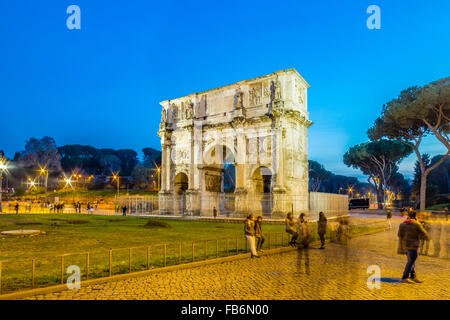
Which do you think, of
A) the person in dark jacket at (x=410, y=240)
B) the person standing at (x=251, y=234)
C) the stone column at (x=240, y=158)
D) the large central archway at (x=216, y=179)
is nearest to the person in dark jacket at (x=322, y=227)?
the person standing at (x=251, y=234)

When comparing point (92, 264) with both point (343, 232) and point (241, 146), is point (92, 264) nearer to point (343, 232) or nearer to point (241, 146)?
point (343, 232)

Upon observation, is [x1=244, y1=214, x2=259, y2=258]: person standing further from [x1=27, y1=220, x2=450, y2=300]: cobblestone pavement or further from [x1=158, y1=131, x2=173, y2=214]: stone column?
[x1=158, y1=131, x2=173, y2=214]: stone column

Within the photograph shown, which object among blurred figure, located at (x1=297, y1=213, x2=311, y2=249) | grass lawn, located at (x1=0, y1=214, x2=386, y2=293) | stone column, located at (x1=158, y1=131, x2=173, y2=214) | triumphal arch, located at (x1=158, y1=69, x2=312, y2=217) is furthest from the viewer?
stone column, located at (x1=158, y1=131, x2=173, y2=214)

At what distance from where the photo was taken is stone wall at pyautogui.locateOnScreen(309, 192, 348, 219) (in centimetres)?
2391

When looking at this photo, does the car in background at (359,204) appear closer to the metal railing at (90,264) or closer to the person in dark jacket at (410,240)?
the metal railing at (90,264)

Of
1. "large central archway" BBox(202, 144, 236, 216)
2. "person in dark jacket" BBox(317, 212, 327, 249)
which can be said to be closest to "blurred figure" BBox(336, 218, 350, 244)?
"person in dark jacket" BBox(317, 212, 327, 249)

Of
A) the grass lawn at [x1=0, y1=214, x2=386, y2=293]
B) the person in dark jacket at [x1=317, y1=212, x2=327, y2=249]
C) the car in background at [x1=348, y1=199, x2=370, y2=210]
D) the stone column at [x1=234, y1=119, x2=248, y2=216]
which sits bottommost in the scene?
the car in background at [x1=348, y1=199, x2=370, y2=210]

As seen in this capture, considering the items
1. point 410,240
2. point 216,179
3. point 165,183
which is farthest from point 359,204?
point 410,240

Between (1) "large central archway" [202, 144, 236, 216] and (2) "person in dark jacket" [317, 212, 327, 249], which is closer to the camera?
A: (2) "person in dark jacket" [317, 212, 327, 249]

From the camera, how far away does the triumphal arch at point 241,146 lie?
24.9m

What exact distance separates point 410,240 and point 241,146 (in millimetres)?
20838

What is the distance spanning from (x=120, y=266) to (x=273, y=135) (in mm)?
19503

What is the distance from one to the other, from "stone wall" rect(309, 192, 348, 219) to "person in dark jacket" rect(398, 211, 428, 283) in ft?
57.2
